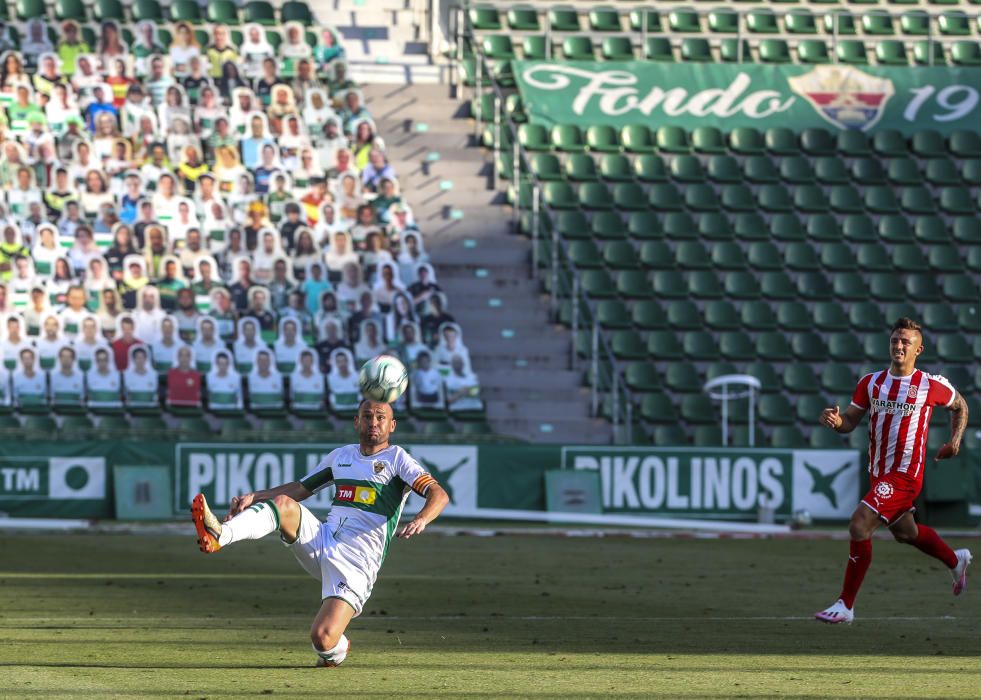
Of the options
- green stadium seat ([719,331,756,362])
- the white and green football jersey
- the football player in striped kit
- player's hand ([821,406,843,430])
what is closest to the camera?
the white and green football jersey

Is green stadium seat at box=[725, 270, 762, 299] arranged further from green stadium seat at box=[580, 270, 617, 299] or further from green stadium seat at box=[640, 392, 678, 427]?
green stadium seat at box=[640, 392, 678, 427]

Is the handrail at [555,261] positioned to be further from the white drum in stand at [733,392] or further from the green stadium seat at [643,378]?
the white drum in stand at [733,392]

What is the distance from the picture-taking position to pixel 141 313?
1008 inches

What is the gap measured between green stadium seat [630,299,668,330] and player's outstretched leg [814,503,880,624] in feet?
54.4

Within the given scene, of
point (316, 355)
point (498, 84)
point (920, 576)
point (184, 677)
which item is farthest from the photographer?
point (498, 84)

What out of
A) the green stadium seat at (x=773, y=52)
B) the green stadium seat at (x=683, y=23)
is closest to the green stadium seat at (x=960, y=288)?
the green stadium seat at (x=773, y=52)

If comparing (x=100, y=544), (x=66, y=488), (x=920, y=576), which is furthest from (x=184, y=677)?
(x=66, y=488)

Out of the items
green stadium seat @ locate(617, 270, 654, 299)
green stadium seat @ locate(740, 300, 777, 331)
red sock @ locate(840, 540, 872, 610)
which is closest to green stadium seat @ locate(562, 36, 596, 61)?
green stadium seat @ locate(617, 270, 654, 299)

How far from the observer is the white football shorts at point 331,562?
9195 millimetres

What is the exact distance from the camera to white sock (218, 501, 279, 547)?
8.35 metres

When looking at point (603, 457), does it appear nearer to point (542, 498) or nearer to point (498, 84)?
point (542, 498)

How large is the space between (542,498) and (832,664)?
14.1 meters

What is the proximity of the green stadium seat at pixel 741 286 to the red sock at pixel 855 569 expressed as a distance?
17668 mm

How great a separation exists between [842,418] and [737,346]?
54.6ft
